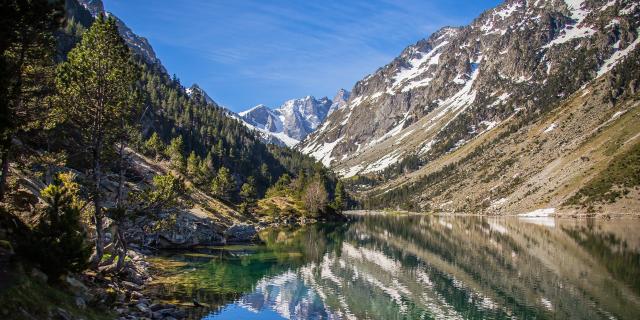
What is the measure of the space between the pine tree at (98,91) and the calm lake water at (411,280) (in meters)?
16.3

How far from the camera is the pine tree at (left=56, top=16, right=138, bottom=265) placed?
3841cm

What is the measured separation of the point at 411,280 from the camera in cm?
6556

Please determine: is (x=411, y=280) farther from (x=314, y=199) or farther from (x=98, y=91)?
(x=314, y=199)

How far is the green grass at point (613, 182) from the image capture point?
534 ft

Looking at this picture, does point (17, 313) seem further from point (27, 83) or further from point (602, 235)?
point (602, 235)

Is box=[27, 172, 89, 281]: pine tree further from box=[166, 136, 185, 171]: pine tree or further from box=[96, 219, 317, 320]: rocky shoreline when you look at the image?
box=[166, 136, 185, 171]: pine tree

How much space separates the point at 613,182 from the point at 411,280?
142 m

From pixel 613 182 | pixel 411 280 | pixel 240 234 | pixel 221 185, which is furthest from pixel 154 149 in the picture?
pixel 613 182

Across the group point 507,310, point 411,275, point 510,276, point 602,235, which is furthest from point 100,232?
point 602,235

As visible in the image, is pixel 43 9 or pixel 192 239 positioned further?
pixel 192 239

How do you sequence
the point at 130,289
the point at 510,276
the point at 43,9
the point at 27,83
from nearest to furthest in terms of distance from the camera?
the point at 43,9 → the point at 27,83 → the point at 130,289 → the point at 510,276

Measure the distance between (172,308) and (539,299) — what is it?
1613 inches

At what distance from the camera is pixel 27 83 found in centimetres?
3734

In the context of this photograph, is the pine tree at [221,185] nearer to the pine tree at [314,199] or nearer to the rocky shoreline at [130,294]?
the pine tree at [314,199]
